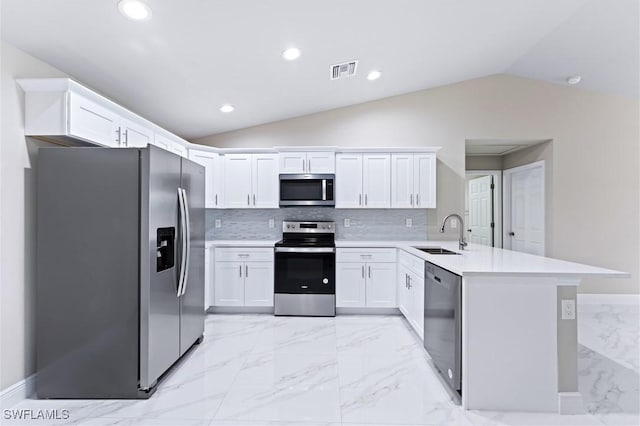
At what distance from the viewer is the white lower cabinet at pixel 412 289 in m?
3.01

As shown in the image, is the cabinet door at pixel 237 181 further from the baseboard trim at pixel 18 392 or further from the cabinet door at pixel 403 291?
the baseboard trim at pixel 18 392

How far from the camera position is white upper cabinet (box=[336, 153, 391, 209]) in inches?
166

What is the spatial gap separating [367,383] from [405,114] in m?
3.44

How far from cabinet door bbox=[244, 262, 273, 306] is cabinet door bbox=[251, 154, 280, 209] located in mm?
800

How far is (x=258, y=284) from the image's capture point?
4023 mm

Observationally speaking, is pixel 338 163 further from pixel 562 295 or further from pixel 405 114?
pixel 562 295

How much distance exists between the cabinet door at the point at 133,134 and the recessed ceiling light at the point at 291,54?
4.75 feet

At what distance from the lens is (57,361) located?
2152mm

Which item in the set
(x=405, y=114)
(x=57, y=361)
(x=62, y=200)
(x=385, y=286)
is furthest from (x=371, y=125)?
(x=57, y=361)

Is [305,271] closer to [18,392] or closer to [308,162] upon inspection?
[308,162]

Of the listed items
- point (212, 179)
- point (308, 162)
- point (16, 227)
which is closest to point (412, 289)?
point (308, 162)

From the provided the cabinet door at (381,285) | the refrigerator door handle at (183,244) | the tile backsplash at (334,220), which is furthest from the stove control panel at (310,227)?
the refrigerator door handle at (183,244)

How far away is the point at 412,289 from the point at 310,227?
65.8 inches

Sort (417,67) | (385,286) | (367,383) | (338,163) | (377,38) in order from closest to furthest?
(367,383)
(377,38)
(417,67)
(385,286)
(338,163)
